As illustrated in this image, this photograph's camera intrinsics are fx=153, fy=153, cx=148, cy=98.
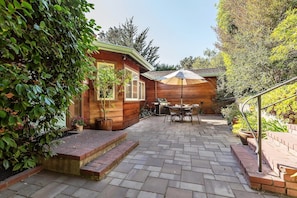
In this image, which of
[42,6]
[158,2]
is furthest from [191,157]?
[158,2]

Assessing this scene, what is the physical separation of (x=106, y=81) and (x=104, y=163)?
2.60 m

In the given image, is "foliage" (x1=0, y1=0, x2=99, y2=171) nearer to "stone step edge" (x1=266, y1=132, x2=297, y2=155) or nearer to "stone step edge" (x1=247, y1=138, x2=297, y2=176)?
"stone step edge" (x1=247, y1=138, x2=297, y2=176)

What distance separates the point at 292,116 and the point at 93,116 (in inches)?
197

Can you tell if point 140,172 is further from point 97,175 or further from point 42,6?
point 42,6

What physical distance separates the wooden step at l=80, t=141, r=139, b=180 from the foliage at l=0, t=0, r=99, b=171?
0.85 m

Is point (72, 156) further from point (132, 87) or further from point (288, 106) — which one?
point (132, 87)

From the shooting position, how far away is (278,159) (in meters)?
2.07

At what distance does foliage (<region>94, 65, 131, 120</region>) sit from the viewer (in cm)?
441

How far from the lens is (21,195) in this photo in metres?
1.78

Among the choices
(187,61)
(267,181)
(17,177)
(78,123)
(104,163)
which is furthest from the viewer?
(187,61)

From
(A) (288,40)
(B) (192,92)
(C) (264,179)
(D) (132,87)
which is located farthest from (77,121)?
(B) (192,92)

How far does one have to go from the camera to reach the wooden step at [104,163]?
7.14 ft

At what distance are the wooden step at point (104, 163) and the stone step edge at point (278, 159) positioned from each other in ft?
7.57

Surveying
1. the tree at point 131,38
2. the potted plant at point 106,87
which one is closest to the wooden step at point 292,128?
the potted plant at point 106,87
